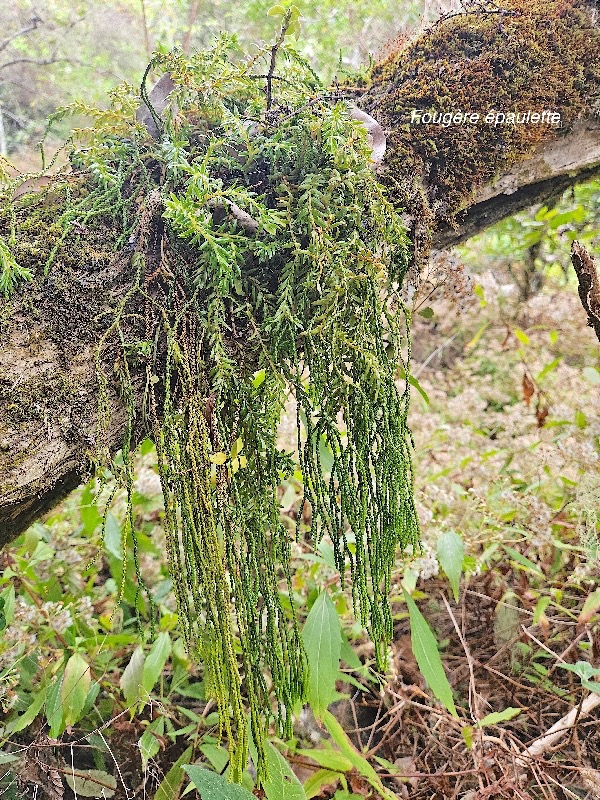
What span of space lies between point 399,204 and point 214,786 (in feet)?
3.97

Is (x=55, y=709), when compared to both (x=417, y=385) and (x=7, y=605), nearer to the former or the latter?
(x=7, y=605)

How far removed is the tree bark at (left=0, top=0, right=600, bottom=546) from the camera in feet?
2.99

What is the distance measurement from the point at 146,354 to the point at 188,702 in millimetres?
1213

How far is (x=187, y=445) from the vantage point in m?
0.93

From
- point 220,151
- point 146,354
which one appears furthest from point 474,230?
point 146,354

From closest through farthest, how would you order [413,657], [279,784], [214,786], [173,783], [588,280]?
[214,786], [279,784], [173,783], [588,280], [413,657]

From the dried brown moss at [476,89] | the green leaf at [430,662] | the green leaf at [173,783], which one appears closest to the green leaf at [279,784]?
the green leaf at [173,783]

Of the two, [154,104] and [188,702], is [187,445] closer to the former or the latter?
[154,104]

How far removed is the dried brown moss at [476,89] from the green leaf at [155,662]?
1.19m

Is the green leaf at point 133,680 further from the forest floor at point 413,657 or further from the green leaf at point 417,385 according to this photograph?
the green leaf at point 417,385

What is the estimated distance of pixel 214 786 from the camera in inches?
37.8

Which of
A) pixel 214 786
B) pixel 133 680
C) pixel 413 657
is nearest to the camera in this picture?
pixel 214 786

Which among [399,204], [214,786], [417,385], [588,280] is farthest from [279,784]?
[588,280]

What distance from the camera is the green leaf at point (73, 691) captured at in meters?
1.25
